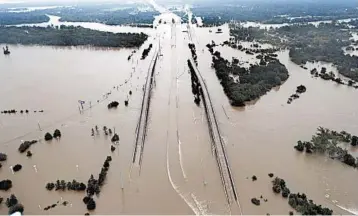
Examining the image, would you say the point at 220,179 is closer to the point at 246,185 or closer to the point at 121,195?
the point at 246,185

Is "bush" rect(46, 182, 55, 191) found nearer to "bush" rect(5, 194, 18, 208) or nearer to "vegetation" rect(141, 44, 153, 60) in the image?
"bush" rect(5, 194, 18, 208)

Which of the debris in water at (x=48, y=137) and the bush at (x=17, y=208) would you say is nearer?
the bush at (x=17, y=208)

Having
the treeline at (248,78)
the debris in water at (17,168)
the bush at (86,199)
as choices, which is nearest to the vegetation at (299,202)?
the bush at (86,199)

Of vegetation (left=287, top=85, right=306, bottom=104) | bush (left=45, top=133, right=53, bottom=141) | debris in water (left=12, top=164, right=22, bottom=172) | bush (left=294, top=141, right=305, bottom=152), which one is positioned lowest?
debris in water (left=12, top=164, right=22, bottom=172)

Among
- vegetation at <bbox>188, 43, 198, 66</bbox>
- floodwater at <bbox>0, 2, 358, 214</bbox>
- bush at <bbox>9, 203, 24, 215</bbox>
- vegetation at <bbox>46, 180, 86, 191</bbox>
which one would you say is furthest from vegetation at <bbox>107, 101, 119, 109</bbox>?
vegetation at <bbox>188, 43, 198, 66</bbox>

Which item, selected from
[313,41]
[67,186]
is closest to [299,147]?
[67,186]

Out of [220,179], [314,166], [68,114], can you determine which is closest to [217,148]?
[220,179]

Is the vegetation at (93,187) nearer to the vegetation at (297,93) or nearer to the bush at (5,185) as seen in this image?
the bush at (5,185)
